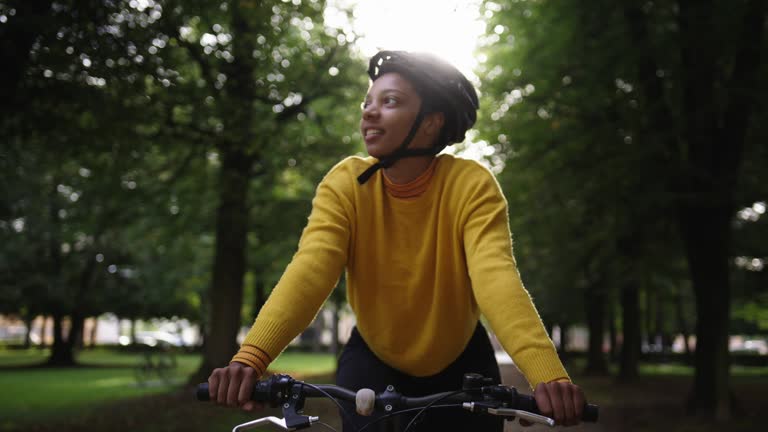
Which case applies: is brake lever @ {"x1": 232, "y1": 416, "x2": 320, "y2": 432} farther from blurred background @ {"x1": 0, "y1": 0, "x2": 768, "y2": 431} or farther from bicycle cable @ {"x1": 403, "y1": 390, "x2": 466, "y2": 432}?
blurred background @ {"x1": 0, "y1": 0, "x2": 768, "y2": 431}

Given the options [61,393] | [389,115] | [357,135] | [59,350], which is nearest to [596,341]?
[357,135]

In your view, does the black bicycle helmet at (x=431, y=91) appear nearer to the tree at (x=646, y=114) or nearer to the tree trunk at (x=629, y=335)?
the tree at (x=646, y=114)

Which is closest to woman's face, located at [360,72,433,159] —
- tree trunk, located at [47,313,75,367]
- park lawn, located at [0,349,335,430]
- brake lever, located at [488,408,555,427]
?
brake lever, located at [488,408,555,427]

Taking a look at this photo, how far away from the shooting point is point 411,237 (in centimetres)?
256

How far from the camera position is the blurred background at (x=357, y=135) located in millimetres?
8102

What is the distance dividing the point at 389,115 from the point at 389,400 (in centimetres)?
102

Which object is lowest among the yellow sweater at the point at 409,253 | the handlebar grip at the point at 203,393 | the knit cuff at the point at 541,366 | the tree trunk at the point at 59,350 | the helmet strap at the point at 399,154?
the tree trunk at the point at 59,350

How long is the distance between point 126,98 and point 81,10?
5.41 ft

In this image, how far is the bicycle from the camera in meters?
1.89

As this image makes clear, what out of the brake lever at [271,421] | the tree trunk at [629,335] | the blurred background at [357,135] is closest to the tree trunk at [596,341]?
the tree trunk at [629,335]

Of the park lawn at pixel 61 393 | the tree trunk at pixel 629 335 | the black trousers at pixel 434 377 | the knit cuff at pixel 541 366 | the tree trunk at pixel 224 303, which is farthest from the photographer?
the tree trunk at pixel 629 335

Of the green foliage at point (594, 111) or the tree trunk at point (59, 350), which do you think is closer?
the green foliage at point (594, 111)

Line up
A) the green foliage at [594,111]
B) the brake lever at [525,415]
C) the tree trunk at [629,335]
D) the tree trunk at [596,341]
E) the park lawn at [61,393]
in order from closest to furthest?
1. the brake lever at [525,415]
2. the green foliage at [594,111]
3. the park lawn at [61,393]
4. the tree trunk at [629,335]
5. the tree trunk at [596,341]

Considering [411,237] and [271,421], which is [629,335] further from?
[271,421]
